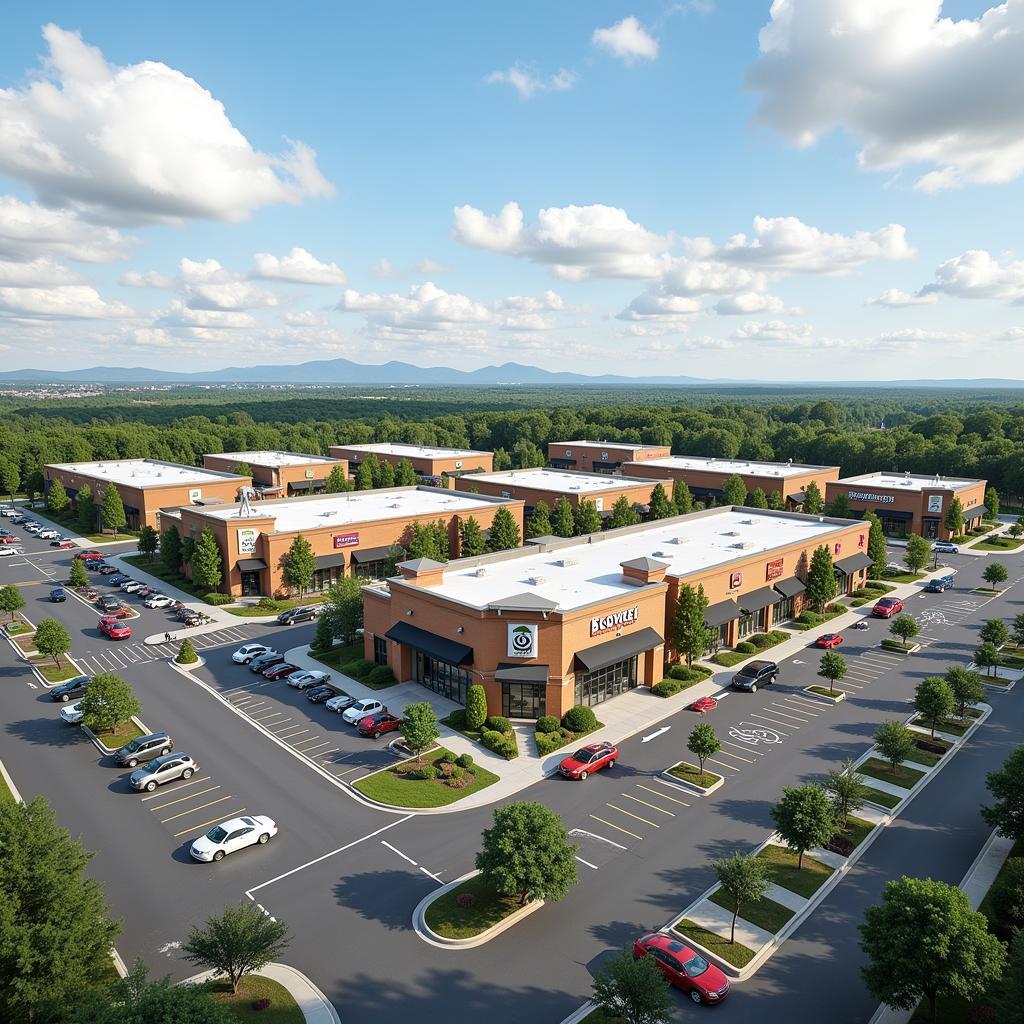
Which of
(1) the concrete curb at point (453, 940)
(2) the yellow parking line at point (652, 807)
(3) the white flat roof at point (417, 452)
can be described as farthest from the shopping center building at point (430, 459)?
(1) the concrete curb at point (453, 940)

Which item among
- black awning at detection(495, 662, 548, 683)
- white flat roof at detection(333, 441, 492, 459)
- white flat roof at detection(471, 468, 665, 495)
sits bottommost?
black awning at detection(495, 662, 548, 683)

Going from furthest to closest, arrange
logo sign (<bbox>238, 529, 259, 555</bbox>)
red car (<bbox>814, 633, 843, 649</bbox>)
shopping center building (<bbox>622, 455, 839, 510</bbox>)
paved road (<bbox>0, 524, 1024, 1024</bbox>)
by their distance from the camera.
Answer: shopping center building (<bbox>622, 455, 839, 510</bbox>) → logo sign (<bbox>238, 529, 259, 555</bbox>) → red car (<bbox>814, 633, 843, 649</bbox>) → paved road (<bbox>0, 524, 1024, 1024</bbox>)

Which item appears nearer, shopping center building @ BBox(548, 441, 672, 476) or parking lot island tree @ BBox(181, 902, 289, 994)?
parking lot island tree @ BBox(181, 902, 289, 994)

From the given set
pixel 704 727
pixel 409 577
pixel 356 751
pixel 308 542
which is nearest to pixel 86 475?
pixel 308 542

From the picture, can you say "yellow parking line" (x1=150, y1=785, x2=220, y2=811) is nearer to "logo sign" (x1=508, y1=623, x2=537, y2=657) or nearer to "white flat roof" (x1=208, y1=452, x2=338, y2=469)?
"logo sign" (x1=508, y1=623, x2=537, y2=657)

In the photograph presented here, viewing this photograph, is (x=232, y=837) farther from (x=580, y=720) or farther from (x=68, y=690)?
(x=68, y=690)

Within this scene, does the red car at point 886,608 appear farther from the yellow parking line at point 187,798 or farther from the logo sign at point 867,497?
the yellow parking line at point 187,798

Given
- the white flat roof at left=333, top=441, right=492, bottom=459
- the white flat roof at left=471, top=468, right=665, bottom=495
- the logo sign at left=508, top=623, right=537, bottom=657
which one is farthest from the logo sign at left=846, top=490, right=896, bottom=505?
the logo sign at left=508, top=623, right=537, bottom=657
